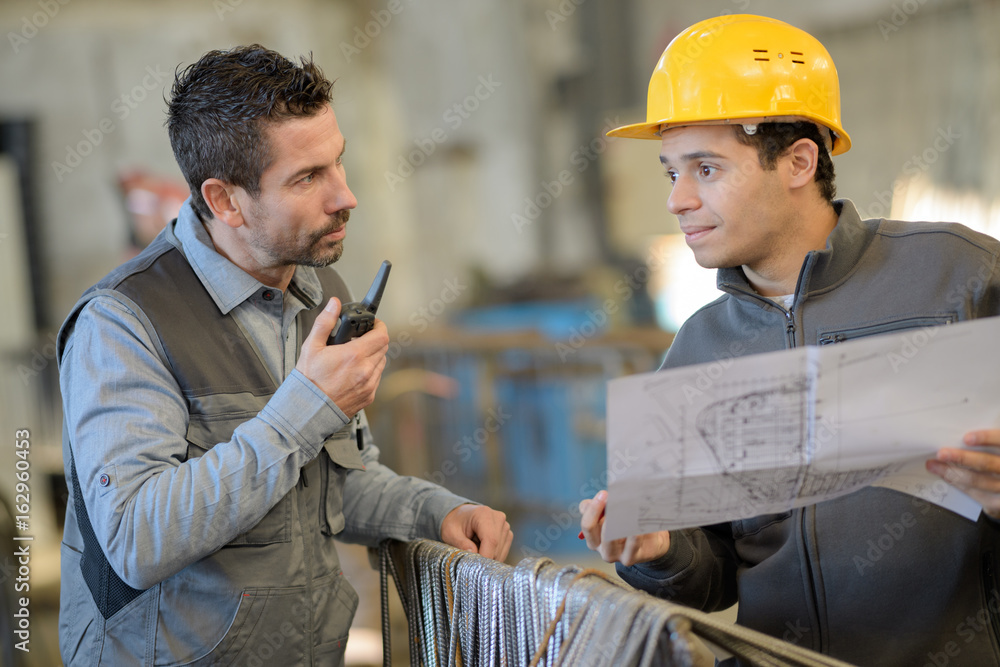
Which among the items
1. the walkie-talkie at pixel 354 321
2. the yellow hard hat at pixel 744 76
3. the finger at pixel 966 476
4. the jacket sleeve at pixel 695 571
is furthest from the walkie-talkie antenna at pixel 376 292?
the finger at pixel 966 476

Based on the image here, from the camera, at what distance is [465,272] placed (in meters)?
9.86

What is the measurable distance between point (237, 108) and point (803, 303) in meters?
1.22

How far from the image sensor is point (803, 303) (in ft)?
5.60

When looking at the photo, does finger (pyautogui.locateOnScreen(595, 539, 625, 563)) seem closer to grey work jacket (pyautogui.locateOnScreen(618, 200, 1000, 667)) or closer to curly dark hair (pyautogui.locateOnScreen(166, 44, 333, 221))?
grey work jacket (pyautogui.locateOnScreen(618, 200, 1000, 667))

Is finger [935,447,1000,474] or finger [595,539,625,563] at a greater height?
finger [935,447,1000,474]

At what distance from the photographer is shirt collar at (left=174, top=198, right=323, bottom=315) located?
1.74 metres

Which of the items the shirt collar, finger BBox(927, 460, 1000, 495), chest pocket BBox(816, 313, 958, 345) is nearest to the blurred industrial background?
chest pocket BBox(816, 313, 958, 345)

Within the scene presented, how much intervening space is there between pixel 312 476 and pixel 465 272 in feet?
26.7

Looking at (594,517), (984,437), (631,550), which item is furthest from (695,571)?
(984,437)

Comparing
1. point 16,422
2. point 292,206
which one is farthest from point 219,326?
point 16,422

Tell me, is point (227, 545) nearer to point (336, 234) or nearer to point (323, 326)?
point (323, 326)

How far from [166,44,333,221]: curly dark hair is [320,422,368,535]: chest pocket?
1.82 ft

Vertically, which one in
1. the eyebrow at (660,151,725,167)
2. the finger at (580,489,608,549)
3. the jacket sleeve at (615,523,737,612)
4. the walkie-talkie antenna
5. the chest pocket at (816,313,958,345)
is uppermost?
the eyebrow at (660,151,725,167)

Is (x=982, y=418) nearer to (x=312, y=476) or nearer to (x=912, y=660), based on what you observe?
(x=912, y=660)
